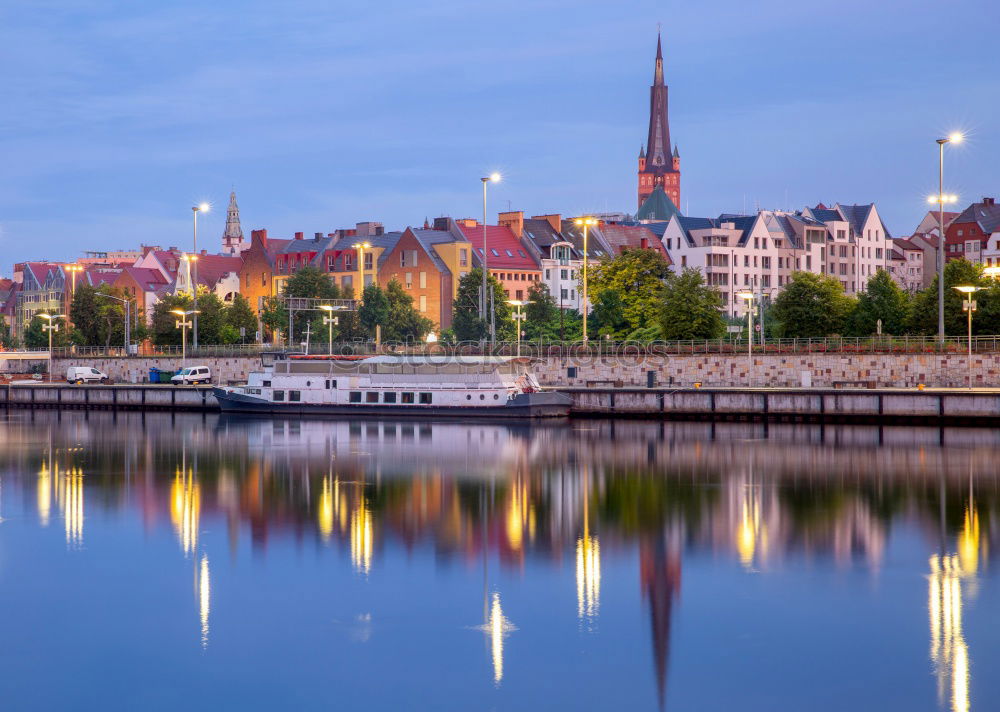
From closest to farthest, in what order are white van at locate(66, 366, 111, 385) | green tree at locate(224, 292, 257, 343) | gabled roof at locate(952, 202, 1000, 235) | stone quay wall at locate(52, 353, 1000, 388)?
stone quay wall at locate(52, 353, 1000, 388) → white van at locate(66, 366, 111, 385) → green tree at locate(224, 292, 257, 343) → gabled roof at locate(952, 202, 1000, 235)

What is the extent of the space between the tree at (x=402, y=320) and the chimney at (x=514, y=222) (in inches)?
Result: 1002

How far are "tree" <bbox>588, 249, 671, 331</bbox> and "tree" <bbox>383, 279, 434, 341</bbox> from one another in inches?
738

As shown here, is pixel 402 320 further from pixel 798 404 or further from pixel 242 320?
pixel 798 404

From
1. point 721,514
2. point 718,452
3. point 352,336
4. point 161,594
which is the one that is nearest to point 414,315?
point 352,336

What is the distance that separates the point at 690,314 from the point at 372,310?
120 feet

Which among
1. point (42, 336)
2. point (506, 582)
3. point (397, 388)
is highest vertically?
point (42, 336)

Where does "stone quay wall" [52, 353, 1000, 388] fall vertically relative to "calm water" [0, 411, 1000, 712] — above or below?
above

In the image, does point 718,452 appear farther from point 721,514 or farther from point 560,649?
point 560,649

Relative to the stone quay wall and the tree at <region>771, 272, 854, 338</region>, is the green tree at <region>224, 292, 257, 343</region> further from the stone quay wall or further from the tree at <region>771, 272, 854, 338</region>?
the tree at <region>771, 272, 854, 338</region>

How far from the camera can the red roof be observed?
139875 millimetres

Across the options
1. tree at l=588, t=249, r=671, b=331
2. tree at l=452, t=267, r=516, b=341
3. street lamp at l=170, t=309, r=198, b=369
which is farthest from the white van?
tree at l=588, t=249, r=671, b=331

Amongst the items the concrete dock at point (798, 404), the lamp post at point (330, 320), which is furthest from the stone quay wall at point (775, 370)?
the lamp post at point (330, 320)

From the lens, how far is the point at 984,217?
582ft

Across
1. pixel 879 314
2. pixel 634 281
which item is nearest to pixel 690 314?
pixel 879 314
